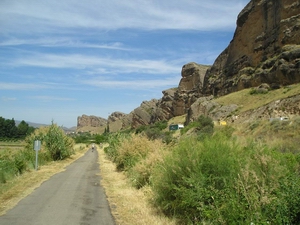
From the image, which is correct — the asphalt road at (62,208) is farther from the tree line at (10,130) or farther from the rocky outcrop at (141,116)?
the rocky outcrop at (141,116)

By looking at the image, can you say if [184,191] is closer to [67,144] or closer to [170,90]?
[67,144]

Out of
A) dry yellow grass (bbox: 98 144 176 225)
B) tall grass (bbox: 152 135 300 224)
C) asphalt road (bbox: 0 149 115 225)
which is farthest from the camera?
asphalt road (bbox: 0 149 115 225)

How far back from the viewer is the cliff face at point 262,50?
62.8 metres

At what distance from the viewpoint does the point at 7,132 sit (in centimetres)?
13525

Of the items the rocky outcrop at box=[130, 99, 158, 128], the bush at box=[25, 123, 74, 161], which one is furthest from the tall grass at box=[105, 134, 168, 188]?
the rocky outcrop at box=[130, 99, 158, 128]

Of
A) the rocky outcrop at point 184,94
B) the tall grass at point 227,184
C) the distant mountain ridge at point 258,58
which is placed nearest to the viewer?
the tall grass at point 227,184

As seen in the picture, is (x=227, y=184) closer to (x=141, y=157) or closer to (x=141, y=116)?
(x=141, y=157)

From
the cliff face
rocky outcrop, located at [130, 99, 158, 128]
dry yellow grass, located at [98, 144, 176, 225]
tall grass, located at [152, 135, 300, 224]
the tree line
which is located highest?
the cliff face

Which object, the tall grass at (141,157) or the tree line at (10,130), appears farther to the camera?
the tree line at (10,130)

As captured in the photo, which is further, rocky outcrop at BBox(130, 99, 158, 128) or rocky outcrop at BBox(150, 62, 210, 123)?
rocky outcrop at BBox(130, 99, 158, 128)

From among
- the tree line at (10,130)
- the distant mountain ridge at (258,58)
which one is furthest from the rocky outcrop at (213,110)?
the tree line at (10,130)

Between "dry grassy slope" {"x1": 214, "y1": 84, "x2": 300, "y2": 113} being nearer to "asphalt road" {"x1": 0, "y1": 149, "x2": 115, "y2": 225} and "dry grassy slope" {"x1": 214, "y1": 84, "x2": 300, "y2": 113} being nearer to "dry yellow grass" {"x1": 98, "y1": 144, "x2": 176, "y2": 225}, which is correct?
"dry yellow grass" {"x1": 98, "y1": 144, "x2": 176, "y2": 225}

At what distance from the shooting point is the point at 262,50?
247ft

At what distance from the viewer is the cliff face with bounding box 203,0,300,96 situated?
6284 centimetres
